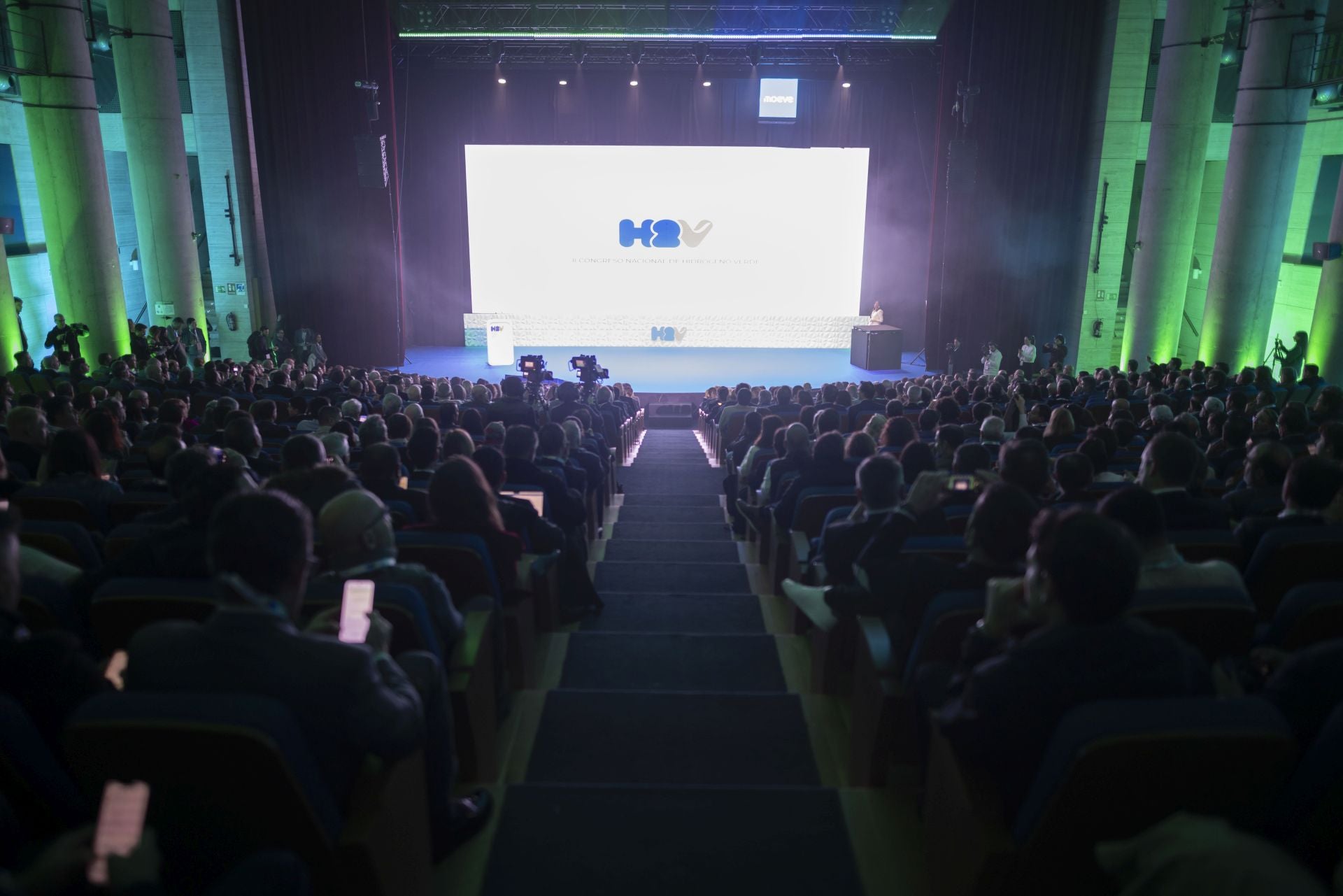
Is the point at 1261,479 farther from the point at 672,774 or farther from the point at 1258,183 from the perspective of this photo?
the point at 1258,183

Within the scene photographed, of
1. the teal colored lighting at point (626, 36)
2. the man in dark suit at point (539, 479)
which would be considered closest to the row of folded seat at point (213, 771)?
the man in dark suit at point (539, 479)

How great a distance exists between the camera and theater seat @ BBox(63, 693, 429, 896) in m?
1.74

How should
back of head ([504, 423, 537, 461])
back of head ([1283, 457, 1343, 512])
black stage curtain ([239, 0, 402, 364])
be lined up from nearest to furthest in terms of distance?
1. back of head ([1283, 457, 1343, 512])
2. back of head ([504, 423, 537, 461])
3. black stage curtain ([239, 0, 402, 364])

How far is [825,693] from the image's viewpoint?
12.9 ft

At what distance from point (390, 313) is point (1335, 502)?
57.0ft

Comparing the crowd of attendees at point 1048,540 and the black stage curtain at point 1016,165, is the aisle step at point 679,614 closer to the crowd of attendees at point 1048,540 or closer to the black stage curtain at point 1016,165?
the crowd of attendees at point 1048,540

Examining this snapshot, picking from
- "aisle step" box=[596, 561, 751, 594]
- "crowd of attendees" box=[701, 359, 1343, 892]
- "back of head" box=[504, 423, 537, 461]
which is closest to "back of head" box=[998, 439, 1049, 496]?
"crowd of attendees" box=[701, 359, 1343, 892]

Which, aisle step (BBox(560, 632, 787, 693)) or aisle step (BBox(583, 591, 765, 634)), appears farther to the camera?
aisle step (BBox(583, 591, 765, 634))

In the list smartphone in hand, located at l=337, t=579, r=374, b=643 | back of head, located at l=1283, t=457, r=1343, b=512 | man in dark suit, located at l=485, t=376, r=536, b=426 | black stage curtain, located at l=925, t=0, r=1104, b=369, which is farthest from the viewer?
black stage curtain, located at l=925, t=0, r=1104, b=369

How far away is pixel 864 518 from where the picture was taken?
377cm

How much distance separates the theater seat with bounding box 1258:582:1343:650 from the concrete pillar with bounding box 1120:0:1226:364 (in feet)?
44.7

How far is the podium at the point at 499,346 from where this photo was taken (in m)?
18.9

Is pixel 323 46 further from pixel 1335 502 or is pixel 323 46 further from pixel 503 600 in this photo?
pixel 1335 502

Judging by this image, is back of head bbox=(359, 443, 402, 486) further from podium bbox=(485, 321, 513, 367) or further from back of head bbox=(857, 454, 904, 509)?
podium bbox=(485, 321, 513, 367)
